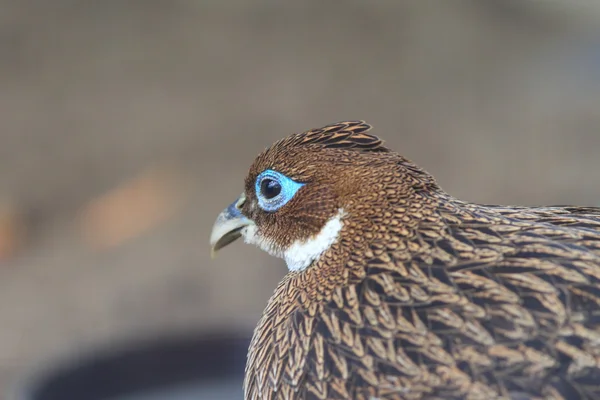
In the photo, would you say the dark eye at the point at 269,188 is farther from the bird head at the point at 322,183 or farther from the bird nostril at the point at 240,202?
the bird nostril at the point at 240,202

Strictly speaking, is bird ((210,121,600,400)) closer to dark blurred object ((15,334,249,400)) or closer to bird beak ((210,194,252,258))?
bird beak ((210,194,252,258))

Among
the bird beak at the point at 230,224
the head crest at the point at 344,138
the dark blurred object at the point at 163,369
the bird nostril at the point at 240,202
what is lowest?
the dark blurred object at the point at 163,369

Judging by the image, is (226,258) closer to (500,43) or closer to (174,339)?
(174,339)

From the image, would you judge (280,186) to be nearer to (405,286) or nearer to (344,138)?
(344,138)

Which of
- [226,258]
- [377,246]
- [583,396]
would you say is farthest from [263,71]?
[583,396]

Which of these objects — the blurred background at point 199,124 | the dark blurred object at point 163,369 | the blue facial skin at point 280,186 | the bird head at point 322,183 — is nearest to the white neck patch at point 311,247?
the bird head at point 322,183

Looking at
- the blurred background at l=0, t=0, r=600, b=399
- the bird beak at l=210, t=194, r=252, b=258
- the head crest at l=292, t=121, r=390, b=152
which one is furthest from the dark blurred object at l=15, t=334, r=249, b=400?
the head crest at l=292, t=121, r=390, b=152
